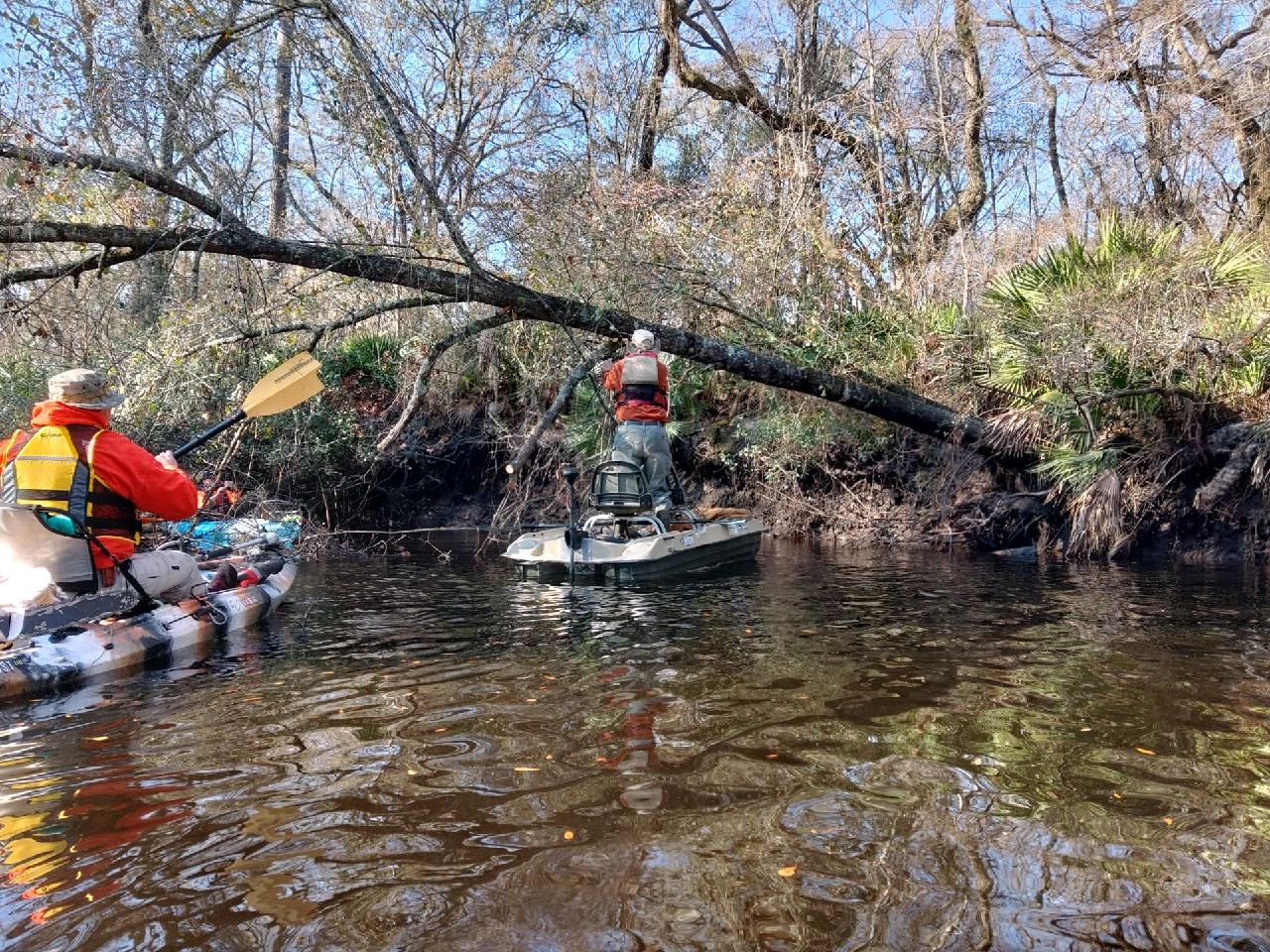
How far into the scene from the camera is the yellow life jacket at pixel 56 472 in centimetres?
576

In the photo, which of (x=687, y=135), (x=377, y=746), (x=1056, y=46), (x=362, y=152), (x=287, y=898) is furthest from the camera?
(x=687, y=135)

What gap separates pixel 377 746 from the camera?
4.26 metres

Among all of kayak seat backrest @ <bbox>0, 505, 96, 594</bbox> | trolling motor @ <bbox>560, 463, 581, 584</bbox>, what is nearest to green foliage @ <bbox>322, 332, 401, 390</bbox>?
trolling motor @ <bbox>560, 463, 581, 584</bbox>

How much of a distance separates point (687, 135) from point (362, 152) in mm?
9753

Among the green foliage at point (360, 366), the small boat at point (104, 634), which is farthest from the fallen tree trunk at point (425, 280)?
the green foliage at point (360, 366)

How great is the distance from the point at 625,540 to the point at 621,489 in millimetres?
730

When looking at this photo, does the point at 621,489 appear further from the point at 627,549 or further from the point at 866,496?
the point at 866,496

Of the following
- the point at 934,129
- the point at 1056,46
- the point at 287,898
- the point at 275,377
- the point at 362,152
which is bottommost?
the point at 287,898

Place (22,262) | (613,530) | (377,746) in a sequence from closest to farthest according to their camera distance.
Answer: (377,746)
(22,262)
(613,530)

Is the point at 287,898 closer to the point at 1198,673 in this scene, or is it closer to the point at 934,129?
the point at 1198,673

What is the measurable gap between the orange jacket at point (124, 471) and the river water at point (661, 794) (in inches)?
40.7

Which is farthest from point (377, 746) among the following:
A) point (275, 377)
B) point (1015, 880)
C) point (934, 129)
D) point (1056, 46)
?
point (1056, 46)

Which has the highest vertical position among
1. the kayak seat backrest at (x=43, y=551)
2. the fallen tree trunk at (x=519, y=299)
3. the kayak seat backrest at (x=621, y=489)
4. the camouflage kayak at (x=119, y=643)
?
the fallen tree trunk at (x=519, y=299)

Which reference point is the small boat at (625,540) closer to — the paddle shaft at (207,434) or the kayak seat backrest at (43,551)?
the paddle shaft at (207,434)
